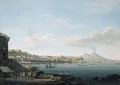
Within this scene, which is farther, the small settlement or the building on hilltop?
the building on hilltop

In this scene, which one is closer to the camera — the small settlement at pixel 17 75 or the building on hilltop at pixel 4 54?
the small settlement at pixel 17 75

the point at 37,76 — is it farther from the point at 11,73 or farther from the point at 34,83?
the point at 34,83

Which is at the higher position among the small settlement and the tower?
the tower

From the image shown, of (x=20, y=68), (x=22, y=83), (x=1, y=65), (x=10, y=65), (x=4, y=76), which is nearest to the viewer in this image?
(x=22, y=83)

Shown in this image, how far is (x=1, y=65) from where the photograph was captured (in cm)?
11506

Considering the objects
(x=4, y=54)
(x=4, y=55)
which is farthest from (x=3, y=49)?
(x=4, y=55)

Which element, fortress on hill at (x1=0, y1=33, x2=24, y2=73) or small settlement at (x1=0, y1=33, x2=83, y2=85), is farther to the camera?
fortress on hill at (x1=0, y1=33, x2=24, y2=73)

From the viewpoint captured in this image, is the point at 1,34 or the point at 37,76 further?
the point at 1,34

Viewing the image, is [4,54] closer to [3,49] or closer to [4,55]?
[4,55]

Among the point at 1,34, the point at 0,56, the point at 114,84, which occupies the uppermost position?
the point at 1,34

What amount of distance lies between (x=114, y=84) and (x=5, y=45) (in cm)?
3868

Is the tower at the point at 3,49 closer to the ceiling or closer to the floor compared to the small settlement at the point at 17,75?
closer to the ceiling

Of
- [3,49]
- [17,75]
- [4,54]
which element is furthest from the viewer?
[4,54]

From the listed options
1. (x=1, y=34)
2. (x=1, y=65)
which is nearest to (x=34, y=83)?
(x=1, y=65)
